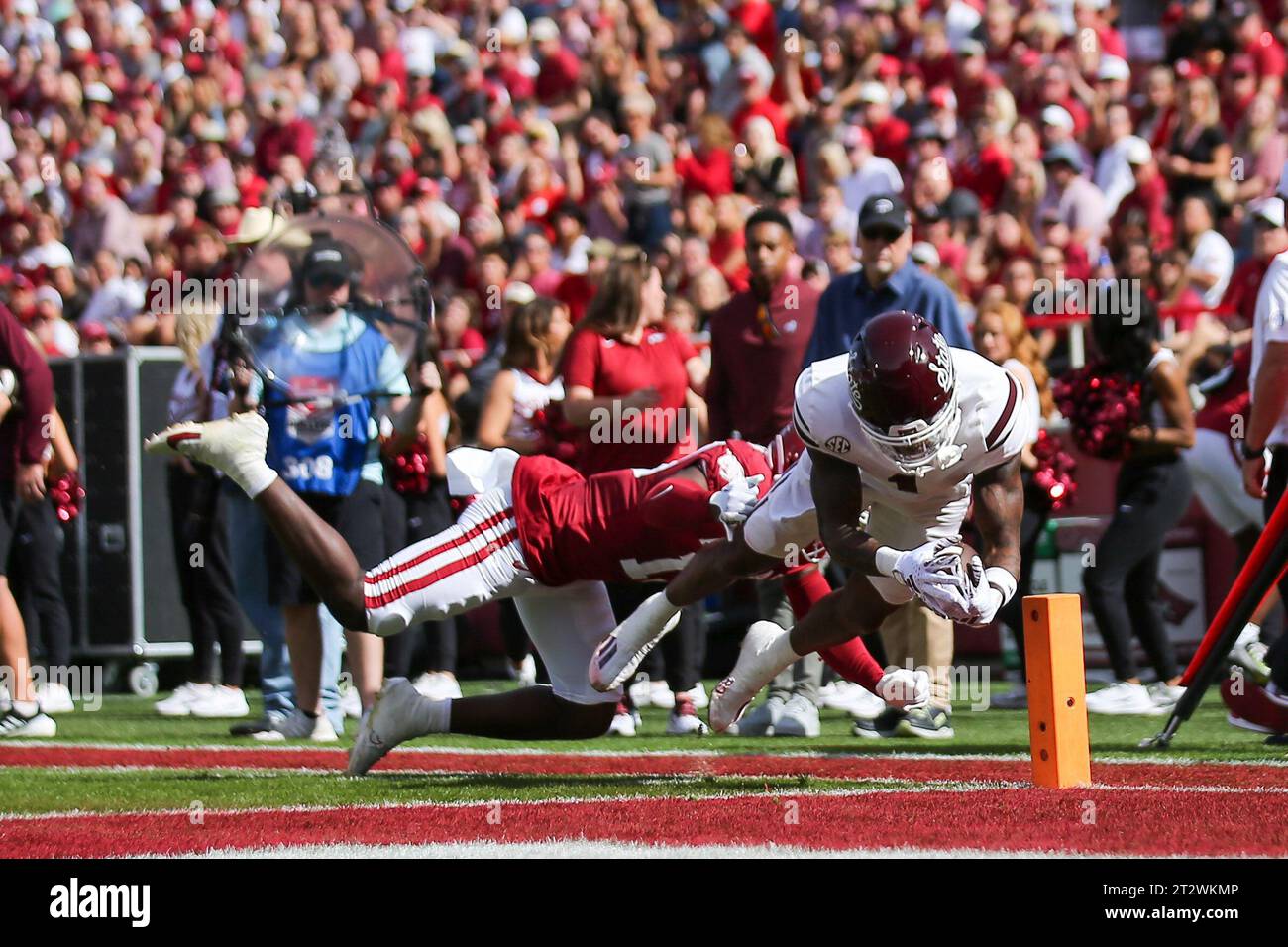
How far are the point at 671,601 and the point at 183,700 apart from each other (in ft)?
14.1

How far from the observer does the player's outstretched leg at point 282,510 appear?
5.95 meters

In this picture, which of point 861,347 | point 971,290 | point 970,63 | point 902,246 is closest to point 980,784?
point 861,347

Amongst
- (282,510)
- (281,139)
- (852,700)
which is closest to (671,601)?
(282,510)

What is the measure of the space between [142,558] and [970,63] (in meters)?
6.25

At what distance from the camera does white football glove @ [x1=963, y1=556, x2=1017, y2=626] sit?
5293 millimetres

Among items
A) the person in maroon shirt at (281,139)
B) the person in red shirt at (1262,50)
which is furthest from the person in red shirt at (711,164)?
the person in maroon shirt at (281,139)

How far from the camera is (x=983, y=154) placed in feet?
41.1

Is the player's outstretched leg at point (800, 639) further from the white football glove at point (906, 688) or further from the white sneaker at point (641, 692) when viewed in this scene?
the white sneaker at point (641, 692)

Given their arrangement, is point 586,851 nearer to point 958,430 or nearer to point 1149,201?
point 958,430

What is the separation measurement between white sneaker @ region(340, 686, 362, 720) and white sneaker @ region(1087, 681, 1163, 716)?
3.05 meters

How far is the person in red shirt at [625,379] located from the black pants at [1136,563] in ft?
5.88

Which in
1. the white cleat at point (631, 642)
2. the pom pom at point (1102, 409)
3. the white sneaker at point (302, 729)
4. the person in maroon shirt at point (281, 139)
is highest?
the person in maroon shirt at point (281, 139)

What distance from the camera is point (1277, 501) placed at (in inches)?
274

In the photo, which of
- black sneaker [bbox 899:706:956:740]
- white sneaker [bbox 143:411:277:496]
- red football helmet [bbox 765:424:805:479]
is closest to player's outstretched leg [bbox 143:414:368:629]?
white sneaker [bbox 143:411:277:496]
